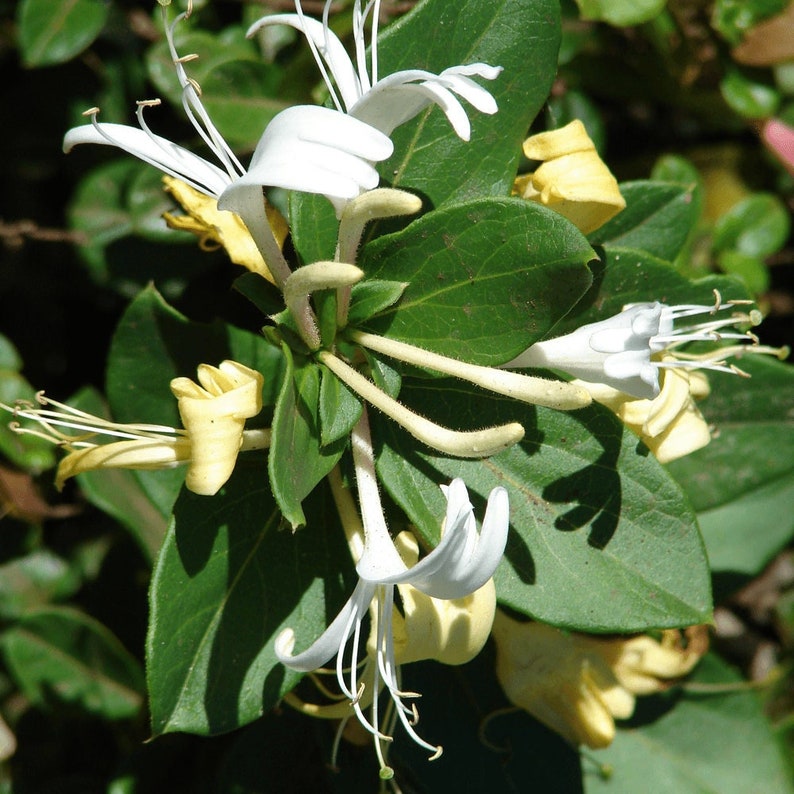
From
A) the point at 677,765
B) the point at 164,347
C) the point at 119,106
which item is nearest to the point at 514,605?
the point at 164,347

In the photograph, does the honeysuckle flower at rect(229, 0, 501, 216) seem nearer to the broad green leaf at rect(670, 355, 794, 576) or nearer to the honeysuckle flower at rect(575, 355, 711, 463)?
the honeysuckle flower at rect(575, 355, 711, 463)

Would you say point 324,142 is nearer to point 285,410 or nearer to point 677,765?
point 285,410

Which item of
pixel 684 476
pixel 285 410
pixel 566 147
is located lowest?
pixel 684 476

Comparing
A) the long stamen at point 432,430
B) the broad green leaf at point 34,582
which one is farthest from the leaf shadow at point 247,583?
the broad green leaf at point 34,582

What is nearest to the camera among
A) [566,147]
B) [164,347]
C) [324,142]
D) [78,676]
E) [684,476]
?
[324,142]

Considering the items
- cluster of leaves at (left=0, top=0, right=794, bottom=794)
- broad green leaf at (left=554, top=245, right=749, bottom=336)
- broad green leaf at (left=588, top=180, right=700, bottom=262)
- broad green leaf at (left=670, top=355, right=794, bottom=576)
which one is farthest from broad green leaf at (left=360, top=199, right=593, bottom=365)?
broad green leaf at (left=670, top=355, right=794, bottom=576)

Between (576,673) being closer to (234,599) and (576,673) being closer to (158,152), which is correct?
(234,599)
